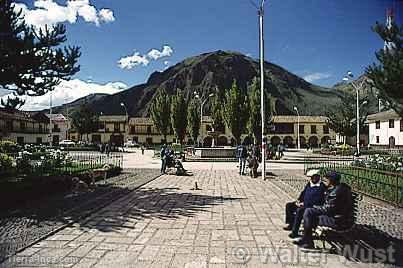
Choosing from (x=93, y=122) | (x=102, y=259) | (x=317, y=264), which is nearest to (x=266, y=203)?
(x=317, y=264)

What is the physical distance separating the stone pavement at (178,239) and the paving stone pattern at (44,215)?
334 mm

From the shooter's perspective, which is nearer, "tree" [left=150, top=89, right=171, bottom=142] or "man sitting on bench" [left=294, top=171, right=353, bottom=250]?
"man sitting on bench" [left=294, top=171, right=353, bottom=250]

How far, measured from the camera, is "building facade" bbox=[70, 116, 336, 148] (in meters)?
82.4

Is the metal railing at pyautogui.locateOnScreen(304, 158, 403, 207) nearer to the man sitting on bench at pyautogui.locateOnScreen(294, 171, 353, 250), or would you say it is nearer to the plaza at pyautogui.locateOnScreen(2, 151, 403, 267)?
the plaza at pyautogui.locateOnScreen(2, 151, 403, 267)

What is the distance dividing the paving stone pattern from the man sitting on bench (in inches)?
184

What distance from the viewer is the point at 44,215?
336 inches

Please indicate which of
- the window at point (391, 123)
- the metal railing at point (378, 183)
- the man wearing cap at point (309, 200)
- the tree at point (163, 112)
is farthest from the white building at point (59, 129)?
the man wearing cap at point (309, 200)

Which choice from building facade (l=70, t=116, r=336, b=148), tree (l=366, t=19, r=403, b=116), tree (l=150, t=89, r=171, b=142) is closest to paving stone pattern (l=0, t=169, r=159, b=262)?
tree (l=366, t=19, r=403, b=116)

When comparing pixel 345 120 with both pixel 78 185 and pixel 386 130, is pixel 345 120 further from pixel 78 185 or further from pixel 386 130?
pixel 78 185

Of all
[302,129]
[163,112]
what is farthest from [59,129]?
[302,129]

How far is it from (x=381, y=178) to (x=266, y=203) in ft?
13.5

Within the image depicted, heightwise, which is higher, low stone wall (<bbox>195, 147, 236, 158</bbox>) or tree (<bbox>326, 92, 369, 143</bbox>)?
tree (<bbox>326, 92, 369, 143</bbox>)

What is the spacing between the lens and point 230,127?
40.0 m

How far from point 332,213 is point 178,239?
8.69 ft
